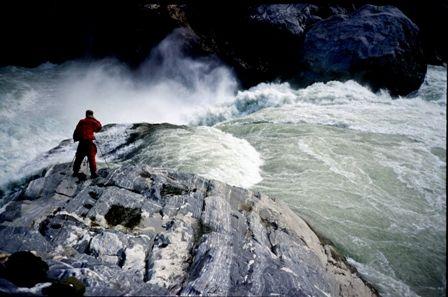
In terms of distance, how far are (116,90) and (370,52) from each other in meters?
14.8

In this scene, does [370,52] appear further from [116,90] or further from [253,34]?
[116,90]

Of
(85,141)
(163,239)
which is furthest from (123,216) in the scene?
(85,141)

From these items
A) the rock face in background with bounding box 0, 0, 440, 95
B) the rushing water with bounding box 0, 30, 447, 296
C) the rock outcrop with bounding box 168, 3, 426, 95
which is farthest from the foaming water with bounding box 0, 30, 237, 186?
the rock outcrop with bounding box 168, 3, 426, 95

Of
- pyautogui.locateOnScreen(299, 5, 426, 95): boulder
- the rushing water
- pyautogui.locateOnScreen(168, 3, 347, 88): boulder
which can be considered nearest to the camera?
the rushing water

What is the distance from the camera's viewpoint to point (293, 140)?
42.8 feet

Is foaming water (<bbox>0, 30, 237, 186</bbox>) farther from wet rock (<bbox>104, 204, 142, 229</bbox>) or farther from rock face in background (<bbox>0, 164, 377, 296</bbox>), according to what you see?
wet rock (<bbox>104, 204, 142, 229</bbox>)

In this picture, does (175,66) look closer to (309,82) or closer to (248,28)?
(248,28)

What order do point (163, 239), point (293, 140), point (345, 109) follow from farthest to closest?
point (345, 109) < point (293, 140) < point (163, 239)

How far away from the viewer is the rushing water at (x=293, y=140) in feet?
27.0

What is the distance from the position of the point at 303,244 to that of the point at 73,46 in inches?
892

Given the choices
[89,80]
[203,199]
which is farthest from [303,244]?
[89,80]

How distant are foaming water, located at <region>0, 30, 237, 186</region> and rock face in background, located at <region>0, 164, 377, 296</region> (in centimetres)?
1060

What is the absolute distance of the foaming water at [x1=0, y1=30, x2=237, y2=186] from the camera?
56.6 feet

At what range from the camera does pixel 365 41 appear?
1870cm
